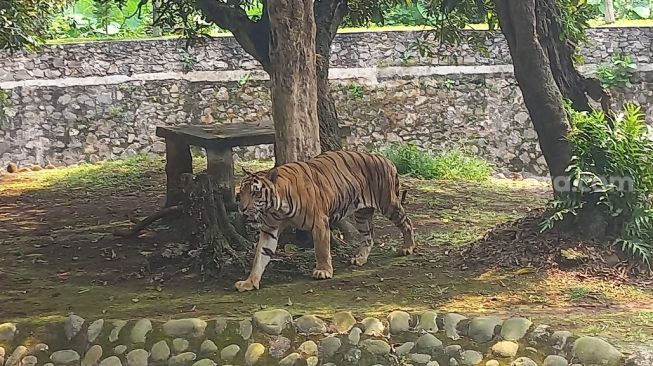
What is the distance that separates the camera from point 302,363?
4.62 meters

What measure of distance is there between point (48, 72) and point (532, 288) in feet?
33.3

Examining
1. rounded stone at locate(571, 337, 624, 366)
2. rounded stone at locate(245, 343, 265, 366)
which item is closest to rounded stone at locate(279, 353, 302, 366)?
rounded stone at locate(245, 343, 265, 366)

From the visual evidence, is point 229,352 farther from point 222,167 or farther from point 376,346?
point 222,167

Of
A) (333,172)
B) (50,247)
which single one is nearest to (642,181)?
(333,172)

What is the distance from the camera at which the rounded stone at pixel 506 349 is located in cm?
448

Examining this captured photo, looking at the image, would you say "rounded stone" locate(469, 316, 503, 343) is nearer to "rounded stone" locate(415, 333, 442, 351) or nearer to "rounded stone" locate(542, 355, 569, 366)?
"rounded stone" locate(415, 333, 442, 351)

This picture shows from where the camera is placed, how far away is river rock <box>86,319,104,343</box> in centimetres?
485

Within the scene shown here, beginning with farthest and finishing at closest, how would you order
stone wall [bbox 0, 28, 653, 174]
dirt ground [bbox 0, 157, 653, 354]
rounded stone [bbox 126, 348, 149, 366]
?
stone wall [bbox 0, 28, 653, 174], dirt ground [bbox 0, 157, 653, 354], rounded stone [bbox 126, 348, 149, 366]

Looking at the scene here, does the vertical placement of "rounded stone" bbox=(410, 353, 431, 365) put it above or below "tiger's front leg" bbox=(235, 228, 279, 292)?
below

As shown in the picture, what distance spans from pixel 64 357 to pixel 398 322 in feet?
5.90

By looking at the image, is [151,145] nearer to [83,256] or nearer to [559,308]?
[83,256]

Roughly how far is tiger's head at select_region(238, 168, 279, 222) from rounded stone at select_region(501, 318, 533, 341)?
1652 millimetres

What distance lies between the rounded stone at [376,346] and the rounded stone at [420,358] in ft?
0.43

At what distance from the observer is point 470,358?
14.9ft
